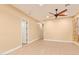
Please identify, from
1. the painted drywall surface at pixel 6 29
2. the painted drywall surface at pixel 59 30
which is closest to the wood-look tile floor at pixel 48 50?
the painted drywall surface at pixel 6 29

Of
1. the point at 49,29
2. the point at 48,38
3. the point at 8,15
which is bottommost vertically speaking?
the point at 48,38

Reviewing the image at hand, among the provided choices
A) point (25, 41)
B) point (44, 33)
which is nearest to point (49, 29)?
point (44, 33)

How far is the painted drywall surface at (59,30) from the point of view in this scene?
8297 mm

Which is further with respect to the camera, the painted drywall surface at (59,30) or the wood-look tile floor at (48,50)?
the painted drywall surface at (59,30)

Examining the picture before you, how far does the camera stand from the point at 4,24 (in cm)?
405

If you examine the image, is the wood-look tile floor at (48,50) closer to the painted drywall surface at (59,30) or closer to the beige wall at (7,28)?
the beige wall at (7,28)

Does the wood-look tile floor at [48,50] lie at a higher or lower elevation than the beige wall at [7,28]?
lower

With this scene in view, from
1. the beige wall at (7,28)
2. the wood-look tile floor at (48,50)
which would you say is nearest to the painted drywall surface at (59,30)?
the wood-look tile floor at (48,50)

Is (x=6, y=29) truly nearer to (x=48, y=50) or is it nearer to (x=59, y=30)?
(x=48, y=50)

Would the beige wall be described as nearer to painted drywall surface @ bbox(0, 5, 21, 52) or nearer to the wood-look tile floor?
painted drywall surface @ bbox(0, 5, 21, 52)

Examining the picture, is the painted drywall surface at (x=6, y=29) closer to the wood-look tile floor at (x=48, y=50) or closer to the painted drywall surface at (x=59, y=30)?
the wood-look tile floor at (x=48, y=50)

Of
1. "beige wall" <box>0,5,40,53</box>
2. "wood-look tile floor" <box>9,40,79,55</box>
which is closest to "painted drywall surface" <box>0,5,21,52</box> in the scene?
"beige wall" <box>0,5,40,53</box>
